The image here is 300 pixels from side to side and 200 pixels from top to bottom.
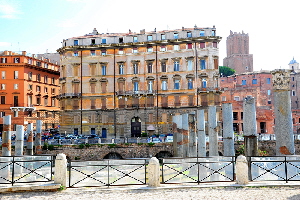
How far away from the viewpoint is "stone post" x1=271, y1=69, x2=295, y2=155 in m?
12.6

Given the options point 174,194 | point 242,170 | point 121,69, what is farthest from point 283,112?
point 121,69

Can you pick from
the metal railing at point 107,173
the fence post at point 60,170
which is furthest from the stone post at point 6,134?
the fence post at point 60,170

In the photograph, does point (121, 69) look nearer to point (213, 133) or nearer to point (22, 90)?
point (22, 90)

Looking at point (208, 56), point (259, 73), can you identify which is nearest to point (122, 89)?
point (208, 56)

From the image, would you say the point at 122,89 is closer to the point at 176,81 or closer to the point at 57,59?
the point at 176,81

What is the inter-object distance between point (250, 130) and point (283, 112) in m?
1.83

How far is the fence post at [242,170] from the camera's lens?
11031mm

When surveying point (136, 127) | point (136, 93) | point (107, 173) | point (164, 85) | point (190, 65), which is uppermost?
point (190, 65)

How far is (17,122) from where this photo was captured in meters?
49.9

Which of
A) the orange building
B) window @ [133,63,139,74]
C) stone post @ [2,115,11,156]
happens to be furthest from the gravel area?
the orange building

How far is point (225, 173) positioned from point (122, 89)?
114 feet

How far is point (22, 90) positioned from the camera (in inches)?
1996

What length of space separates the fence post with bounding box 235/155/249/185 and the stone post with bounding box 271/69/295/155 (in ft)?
7.81

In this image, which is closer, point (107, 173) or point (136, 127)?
point (107, 173)
